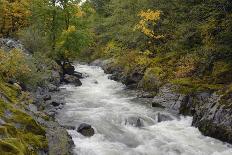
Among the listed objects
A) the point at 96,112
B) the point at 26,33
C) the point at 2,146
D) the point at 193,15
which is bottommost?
the point at 96,112

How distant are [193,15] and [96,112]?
35.5ft

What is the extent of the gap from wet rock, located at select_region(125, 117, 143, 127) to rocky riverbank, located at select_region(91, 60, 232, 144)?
2410 mm

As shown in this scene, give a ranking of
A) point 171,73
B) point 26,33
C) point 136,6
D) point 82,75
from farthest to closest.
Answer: point 82,75, point 136,6, point 26,33, point 171,73

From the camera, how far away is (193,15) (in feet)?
82.5

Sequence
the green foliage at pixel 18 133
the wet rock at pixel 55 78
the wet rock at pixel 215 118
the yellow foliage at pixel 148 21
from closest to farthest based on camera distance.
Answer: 1. the green foliage at pixel 18 133
2. the wet rock at pixel 215 118
3. the wet rock at pixel 55 78
4. the yellow foliage at pixel 148 21

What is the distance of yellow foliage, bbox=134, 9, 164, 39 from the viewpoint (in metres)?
27.6

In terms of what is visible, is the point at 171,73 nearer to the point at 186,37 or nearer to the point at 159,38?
the point at 186,37

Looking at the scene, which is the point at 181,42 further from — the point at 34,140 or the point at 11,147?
the point at 11,147

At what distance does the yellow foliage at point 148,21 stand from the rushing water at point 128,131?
6537 mm

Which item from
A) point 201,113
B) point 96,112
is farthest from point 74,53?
point 201,113

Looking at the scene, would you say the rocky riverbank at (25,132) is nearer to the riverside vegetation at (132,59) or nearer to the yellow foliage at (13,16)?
the riverside vegetation at (132,59)

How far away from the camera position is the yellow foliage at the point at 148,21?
2762 cm

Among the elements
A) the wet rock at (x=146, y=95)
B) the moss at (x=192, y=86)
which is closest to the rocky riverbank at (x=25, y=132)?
the moss at (x=192, y=86)

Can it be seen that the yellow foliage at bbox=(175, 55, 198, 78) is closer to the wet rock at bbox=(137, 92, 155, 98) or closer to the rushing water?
the wet rock at bbox=(137, 92, 155, 98)
